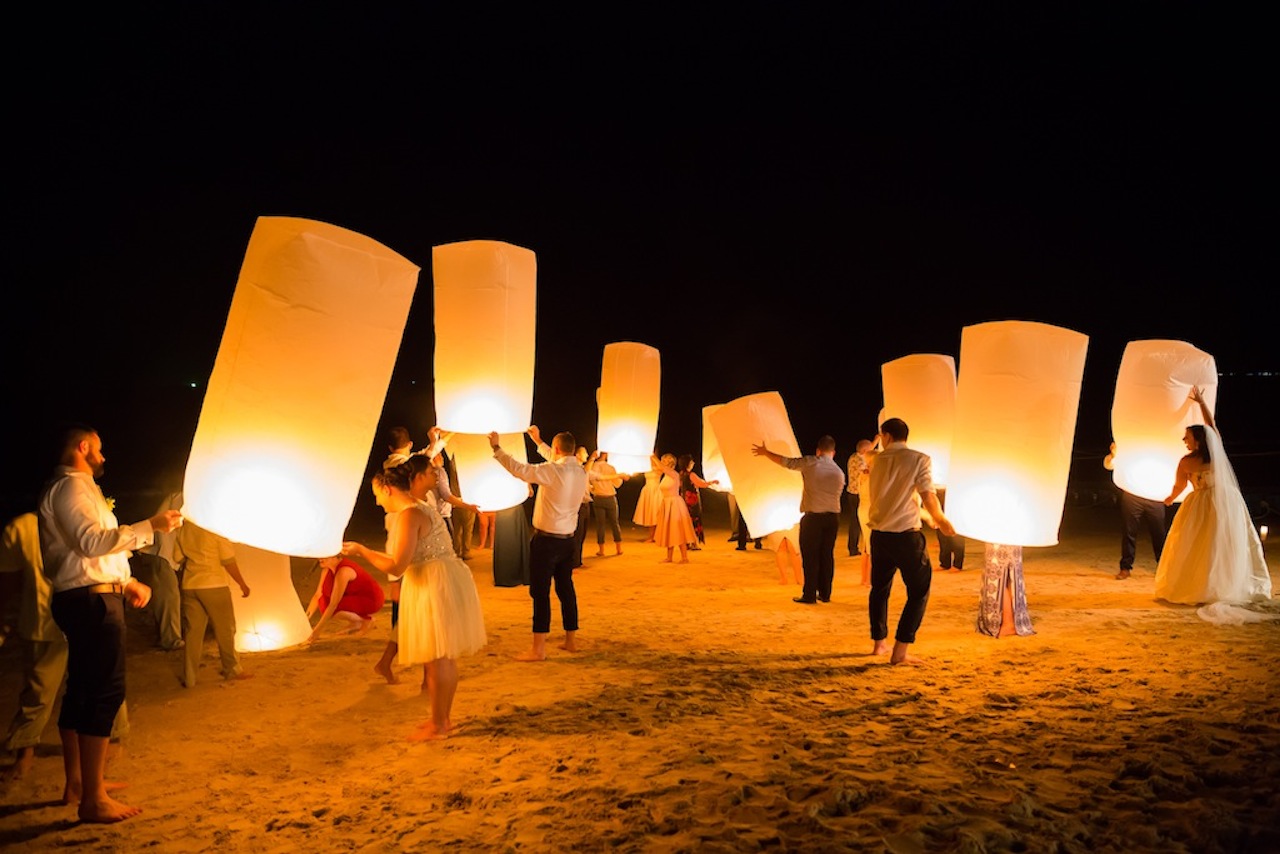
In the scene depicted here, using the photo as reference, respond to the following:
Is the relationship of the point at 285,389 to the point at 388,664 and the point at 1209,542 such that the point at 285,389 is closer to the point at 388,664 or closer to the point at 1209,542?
the point at 388,664

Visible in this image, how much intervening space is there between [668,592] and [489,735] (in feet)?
16.4

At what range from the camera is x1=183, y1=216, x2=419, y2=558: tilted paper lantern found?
11.8 feet

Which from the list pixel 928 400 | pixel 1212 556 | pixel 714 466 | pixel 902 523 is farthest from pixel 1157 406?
pixel 714 466

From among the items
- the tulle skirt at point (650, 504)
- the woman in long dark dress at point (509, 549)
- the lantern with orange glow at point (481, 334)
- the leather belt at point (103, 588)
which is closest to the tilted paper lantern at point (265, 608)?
the lantern with orange glow at point (481, 334)

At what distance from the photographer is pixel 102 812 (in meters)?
3.78

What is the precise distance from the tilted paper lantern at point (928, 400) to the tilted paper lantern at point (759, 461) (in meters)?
1.67

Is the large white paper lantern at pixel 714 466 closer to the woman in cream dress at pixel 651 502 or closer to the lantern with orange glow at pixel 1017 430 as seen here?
the woman in cream dress at pixel 651 502

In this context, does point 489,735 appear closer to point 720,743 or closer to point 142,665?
point 720,743

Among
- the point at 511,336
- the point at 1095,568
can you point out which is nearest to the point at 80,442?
the point at 511,336

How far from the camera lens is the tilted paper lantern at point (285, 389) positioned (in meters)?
3.61

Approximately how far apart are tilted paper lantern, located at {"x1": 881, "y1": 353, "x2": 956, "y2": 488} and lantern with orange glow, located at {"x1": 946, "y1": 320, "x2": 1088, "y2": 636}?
3.34 metres

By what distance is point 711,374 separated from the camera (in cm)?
3972

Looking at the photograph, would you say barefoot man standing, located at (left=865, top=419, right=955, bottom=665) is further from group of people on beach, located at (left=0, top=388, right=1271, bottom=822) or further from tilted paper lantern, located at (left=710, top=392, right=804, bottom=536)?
tilted paper lantern, located at (left=710, top=392, right=804, bottom=536)

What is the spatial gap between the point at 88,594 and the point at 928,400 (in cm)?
887
